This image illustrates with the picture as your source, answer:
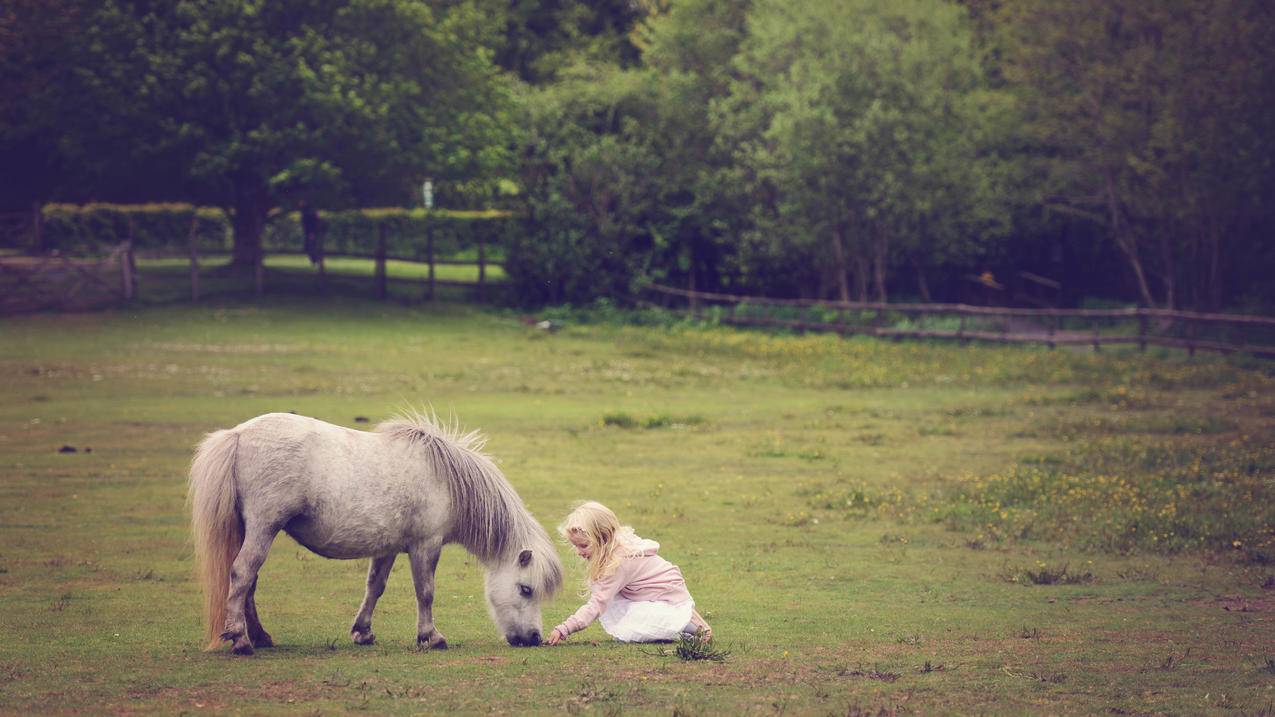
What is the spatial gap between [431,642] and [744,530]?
657 centimetres

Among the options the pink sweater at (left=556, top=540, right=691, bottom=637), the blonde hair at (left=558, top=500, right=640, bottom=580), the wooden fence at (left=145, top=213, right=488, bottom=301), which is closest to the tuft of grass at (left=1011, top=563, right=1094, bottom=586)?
the pink sweater at (left=556, top=540, right=691, bottom=637)

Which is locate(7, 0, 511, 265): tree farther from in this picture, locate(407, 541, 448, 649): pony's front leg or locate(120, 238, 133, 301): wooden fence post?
locate(407, 541, 448, 649): pony's front leg

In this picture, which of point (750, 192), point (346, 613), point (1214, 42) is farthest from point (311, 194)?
point (346, 613)

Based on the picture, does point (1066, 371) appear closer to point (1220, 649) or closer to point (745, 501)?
point (745, 501)

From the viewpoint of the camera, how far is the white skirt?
31.4ft

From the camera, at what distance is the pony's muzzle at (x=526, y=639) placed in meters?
9.40

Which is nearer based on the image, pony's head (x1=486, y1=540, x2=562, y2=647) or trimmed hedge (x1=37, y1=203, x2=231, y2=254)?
pony's head (x1=486, y1=540, x2=562, y2=647)

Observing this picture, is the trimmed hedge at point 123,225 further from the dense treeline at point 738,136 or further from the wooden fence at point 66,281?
the wooden fence at point 66,281

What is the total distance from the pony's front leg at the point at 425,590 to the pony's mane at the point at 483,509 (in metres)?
0.25

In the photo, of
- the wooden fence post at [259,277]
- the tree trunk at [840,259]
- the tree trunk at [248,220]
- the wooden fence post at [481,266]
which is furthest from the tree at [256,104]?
the tree trunk at [840,259]

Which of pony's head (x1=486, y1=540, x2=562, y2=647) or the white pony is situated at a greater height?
the white pony

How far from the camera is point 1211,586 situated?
12.3 m

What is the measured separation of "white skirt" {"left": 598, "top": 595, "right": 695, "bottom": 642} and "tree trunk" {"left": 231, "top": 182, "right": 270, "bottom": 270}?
39.9 meters

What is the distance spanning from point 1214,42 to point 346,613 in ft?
127
